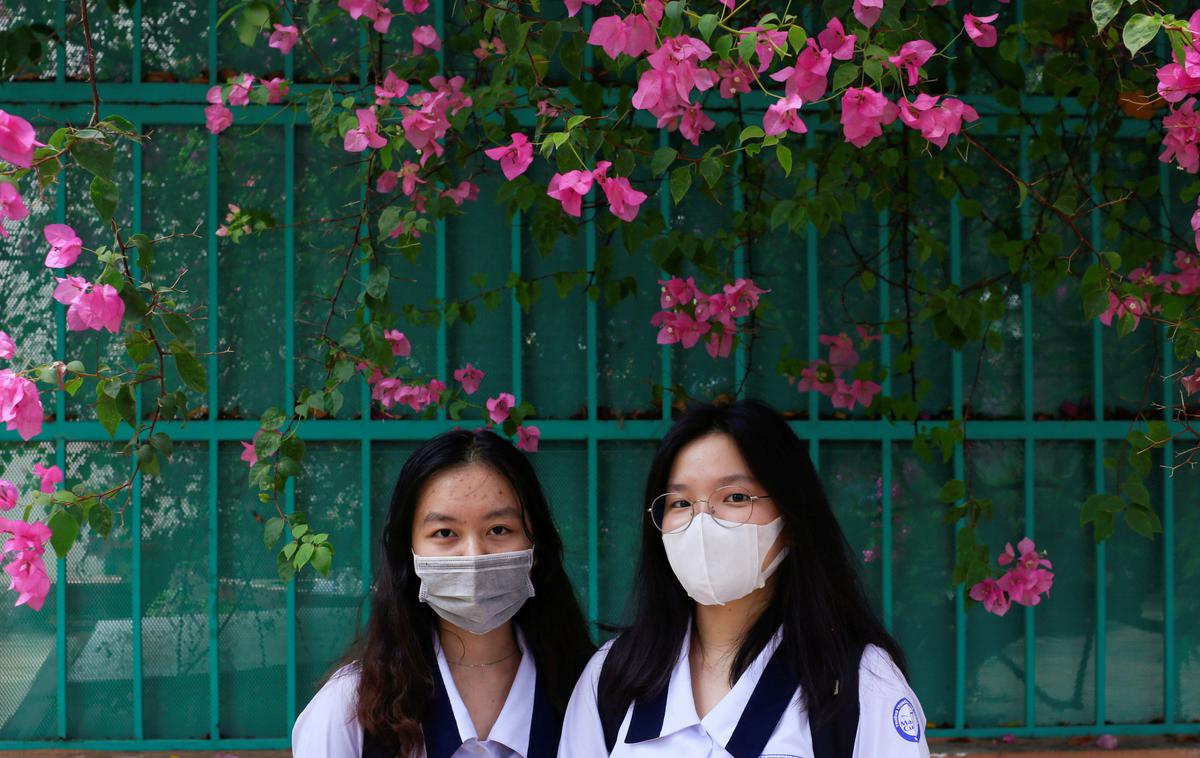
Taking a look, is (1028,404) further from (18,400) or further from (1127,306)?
(18,400)

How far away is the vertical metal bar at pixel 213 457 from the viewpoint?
3.63 m

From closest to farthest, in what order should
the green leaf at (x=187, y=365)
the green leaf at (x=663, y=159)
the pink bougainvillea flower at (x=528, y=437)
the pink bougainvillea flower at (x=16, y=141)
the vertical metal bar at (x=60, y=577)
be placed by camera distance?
the pink bougainvillea flower at (x=16, y=141), the green leaf at (x=187, y=365), the green leaf at (x=663, y=159), the pink bougainvillea flower at (x=528, y=437), the vertical metal bar at (x=60, y=577)

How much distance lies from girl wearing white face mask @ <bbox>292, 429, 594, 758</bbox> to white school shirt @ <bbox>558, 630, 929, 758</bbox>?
0.19m

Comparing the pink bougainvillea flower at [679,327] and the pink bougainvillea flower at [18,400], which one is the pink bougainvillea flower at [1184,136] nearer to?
the pink bougainvillea flower at [679,327]

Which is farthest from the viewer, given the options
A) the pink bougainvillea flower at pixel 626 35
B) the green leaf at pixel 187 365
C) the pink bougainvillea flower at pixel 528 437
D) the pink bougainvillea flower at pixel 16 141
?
the pink bougainvillea flower at pixel 528 437

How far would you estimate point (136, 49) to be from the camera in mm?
3648

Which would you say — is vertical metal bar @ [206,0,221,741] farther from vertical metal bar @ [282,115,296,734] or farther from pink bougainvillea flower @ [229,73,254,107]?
pink bougainvillea flower @ [229,73,254,107]

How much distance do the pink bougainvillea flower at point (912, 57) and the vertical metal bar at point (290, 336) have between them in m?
2.06

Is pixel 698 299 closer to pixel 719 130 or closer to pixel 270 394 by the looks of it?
pixel 719 130

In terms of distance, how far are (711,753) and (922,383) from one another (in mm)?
1675

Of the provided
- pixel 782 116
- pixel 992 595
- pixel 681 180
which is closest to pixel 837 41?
pixel 782 116

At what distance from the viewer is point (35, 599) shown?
7.38 feet

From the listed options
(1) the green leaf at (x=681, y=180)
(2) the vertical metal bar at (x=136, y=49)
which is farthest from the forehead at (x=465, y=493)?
(2) the vertical metal bar at (x=136, y=49)

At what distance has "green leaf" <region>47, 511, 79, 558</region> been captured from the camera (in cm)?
212
